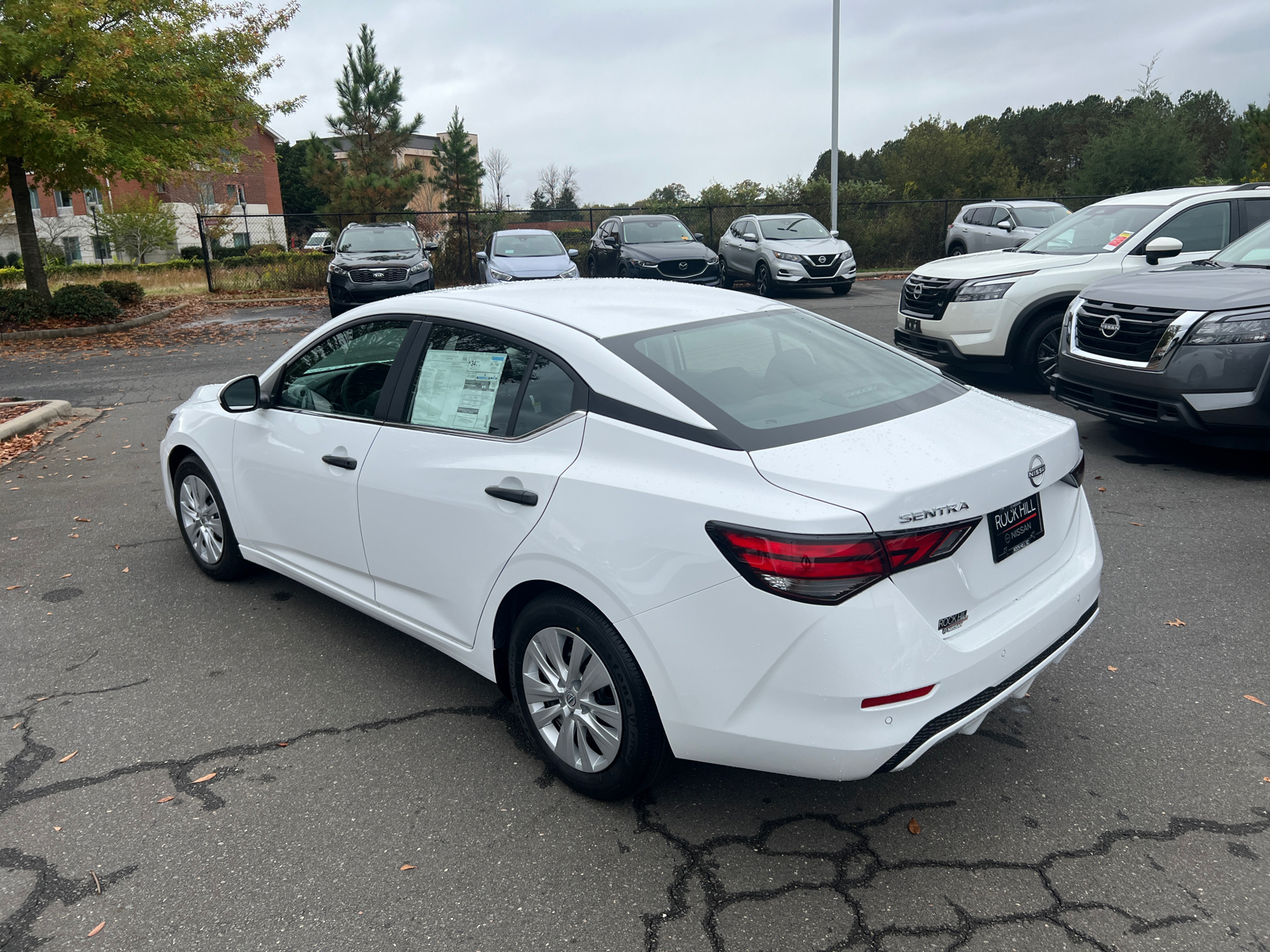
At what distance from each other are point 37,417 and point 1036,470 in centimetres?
965

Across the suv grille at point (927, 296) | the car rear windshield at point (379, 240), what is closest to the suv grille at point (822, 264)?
the car rear windshield at point (379, 240)

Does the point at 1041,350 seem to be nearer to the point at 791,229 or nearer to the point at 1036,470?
the point at 1036,470

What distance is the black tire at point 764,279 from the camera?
782 inches

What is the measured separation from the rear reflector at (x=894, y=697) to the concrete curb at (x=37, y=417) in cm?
886

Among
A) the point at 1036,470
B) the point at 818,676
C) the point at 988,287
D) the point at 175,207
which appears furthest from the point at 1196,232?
the point at 175,207

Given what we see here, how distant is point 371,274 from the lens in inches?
693

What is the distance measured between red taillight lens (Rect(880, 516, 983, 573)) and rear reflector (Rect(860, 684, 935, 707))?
32 cm

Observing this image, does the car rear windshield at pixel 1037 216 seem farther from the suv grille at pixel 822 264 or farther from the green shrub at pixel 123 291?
the green shrub at pixel 123 291

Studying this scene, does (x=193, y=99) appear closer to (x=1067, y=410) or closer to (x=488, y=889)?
(x=1067, y=410)

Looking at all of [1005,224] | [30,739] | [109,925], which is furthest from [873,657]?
A: [1005,224]

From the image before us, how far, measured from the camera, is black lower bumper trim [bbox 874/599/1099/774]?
246 cm

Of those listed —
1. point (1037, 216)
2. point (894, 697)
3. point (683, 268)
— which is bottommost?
point (894, 697)

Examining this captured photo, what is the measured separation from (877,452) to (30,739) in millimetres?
3286

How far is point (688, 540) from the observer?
2512 millimetres
